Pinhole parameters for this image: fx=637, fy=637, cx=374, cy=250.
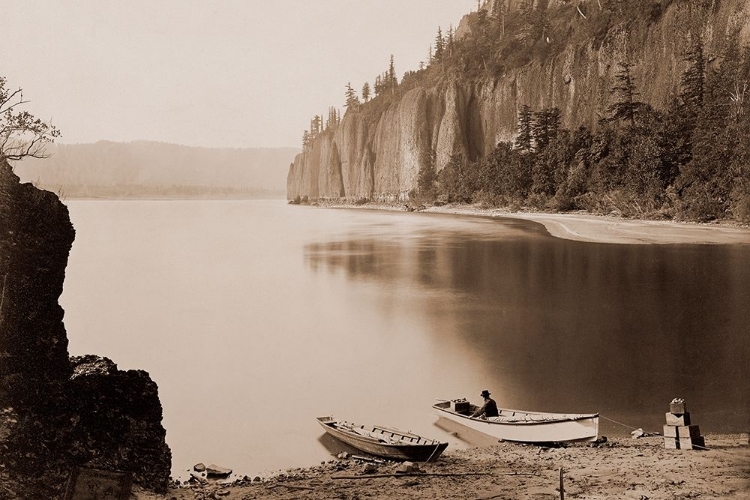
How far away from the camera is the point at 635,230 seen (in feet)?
149

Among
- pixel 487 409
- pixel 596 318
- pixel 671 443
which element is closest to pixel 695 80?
pixel 596 318

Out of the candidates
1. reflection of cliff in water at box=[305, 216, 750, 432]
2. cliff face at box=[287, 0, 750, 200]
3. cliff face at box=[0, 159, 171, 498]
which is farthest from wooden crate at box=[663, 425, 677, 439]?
cliff face at box=[287, 0, 750, 200]

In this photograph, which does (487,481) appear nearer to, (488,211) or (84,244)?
(84,244)

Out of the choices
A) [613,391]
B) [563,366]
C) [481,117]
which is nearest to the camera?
[613,391]

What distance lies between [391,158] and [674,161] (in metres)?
82.9

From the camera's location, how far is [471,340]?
18609 millimetres

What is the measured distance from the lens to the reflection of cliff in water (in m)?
12.9

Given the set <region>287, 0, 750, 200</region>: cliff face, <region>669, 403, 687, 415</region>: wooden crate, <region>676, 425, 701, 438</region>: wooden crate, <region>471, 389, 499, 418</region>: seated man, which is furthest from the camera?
<region>287, 0, 750, 200</region>: cliff face

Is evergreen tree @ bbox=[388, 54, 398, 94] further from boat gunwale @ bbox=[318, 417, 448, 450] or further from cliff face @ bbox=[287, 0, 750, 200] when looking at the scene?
boat gunwale @ bbox=[318, 417, 448, 450]

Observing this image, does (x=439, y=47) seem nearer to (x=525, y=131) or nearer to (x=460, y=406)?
(x=525, y=131)

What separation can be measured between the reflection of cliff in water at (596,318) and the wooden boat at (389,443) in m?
3.83

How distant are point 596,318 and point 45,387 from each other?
1726cm

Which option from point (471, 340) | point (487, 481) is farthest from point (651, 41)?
point (487, 481)

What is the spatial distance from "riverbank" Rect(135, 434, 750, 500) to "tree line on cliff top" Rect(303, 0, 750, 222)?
3620 centimetres
